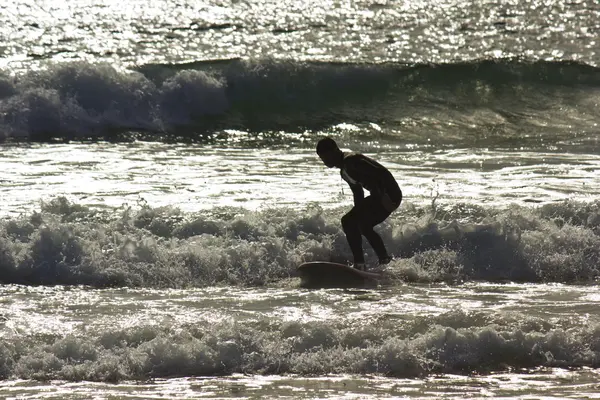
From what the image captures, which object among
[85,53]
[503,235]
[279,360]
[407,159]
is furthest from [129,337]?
[85,53]

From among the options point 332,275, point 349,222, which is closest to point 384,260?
point 349,222

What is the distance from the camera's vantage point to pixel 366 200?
33.6 feet

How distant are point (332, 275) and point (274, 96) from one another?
11460 millimetres

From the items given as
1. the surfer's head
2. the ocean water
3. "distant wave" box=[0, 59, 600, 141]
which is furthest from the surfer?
"distant wave" box=[0, 59, 600, 141]

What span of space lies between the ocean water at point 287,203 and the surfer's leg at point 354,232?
346 mm

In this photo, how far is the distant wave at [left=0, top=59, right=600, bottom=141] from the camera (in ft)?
61.8

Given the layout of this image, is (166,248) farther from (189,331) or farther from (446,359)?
(446,359)

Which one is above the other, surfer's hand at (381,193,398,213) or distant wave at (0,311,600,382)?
surfer's hand at (381,193,398,213)

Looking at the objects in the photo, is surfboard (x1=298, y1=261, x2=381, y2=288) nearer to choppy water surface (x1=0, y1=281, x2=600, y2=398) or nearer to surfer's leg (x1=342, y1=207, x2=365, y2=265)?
surfer's leg (x1=342, y1=207, x2=365, y2=265)

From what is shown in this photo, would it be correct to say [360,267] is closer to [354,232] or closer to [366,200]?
[354,232]

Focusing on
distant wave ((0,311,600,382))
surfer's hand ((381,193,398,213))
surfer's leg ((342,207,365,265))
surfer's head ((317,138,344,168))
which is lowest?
distant wave ((0,311,600,382))

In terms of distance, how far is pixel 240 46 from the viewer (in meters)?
23.0

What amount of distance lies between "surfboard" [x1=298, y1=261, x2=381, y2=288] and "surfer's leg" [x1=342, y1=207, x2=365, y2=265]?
27 centimetres

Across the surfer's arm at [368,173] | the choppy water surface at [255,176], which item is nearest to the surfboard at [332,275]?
the surfer's arm at [368,173]
